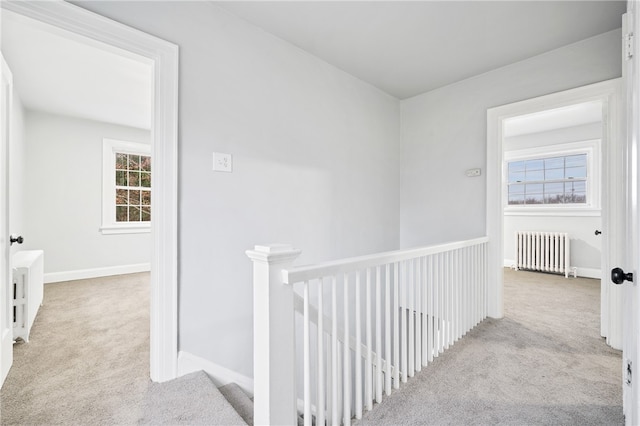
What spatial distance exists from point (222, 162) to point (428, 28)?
1.85 m

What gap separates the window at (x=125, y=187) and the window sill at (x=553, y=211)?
21.2 feet

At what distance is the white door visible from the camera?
1.66 meters

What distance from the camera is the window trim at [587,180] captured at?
4660 mm

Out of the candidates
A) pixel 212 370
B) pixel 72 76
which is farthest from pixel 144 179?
pixel 212 370

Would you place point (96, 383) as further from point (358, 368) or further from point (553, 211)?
point (553, 211)

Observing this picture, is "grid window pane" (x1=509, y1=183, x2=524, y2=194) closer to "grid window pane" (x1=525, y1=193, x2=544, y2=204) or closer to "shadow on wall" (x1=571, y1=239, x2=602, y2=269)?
"grid window pane" (x1=525, y1=193, x2=544, y2=204)

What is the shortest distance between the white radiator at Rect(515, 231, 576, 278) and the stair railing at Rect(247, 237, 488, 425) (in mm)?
3342

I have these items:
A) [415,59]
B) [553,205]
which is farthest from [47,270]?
[553,205]

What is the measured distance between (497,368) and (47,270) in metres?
5.41

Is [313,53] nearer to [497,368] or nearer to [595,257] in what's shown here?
[497,368]

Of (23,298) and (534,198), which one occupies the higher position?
(534,198)

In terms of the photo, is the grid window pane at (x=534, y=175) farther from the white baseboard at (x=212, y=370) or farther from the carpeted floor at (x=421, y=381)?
the white baseboard at (x=212, y=370)

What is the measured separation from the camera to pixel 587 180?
4.78 metres

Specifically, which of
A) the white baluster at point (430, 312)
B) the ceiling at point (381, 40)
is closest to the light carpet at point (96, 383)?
the white baluster at point (430, 312)
